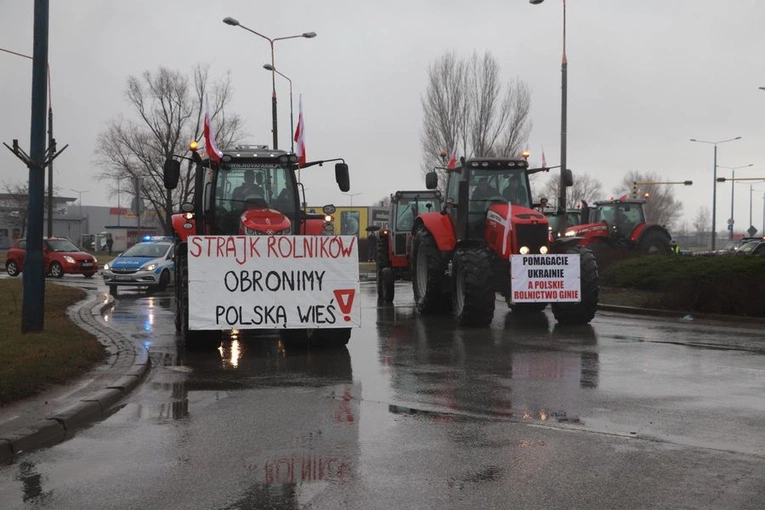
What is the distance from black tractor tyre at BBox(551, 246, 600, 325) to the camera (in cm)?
1627

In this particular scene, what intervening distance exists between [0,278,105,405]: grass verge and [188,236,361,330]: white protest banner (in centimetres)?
168

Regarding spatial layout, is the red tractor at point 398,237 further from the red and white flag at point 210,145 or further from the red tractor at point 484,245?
the red and white flag at point 210,145

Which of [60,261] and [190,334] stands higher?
[60,261]

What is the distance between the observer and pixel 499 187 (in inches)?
685

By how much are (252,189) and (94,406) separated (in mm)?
6384

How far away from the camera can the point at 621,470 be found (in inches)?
246

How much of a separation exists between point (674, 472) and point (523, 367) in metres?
5.08

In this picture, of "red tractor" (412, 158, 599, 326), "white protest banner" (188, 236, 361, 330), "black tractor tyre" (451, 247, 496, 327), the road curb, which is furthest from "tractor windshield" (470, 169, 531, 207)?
the road curb

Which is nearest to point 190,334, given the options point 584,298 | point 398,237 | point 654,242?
point 584,298

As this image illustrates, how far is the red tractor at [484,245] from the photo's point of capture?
15.8 meters

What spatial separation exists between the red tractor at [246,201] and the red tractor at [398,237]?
25.2 ft

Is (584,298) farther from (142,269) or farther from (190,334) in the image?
(142,269)

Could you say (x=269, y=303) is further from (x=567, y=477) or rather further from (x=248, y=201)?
(x=567, y=477)

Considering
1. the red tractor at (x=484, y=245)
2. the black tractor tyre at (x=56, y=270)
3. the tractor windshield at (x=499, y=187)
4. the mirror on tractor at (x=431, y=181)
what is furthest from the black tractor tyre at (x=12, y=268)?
the tractor windshield at (x=499, y=187)
